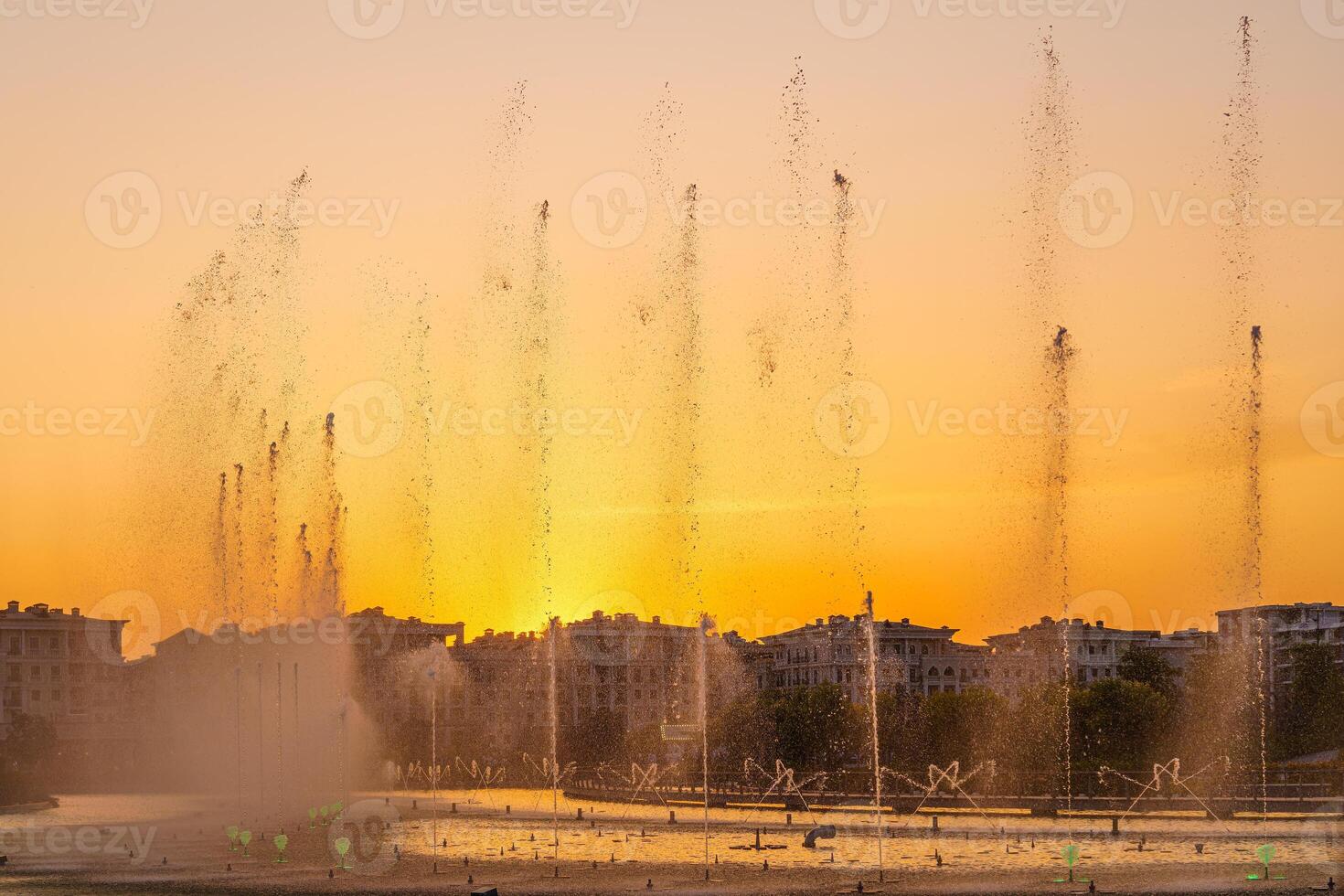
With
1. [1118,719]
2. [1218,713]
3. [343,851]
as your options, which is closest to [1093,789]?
[1118,719]

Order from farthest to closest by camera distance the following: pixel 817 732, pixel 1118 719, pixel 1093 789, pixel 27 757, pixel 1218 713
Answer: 1. pixel 27 757
2. pixel 817 732
3. pixel 1218 713
4. pixel 1118 719
5. pixel 1093 789

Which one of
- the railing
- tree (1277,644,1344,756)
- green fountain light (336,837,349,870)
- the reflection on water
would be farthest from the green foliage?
green fountain light (336,837,349,870)

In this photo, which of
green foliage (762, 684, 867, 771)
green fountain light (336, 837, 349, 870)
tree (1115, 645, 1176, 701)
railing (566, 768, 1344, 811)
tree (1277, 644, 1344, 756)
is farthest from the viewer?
tree (1115, 645, 1176, 701)

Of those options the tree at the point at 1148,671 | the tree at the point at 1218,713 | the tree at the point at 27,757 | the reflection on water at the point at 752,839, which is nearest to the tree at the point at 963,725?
the tree at the point at 1218,713

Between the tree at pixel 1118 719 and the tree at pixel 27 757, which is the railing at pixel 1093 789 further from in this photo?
the tree at pixel 27 757

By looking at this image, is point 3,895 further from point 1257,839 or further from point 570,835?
point 1257,839

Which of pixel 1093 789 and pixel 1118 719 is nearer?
pixel 1093 789

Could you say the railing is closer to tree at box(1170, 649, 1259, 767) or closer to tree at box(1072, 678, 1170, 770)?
tree at box(1170, 649, 1259, 767)

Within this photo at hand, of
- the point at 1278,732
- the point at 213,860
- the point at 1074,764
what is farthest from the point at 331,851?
the point at 1278,732

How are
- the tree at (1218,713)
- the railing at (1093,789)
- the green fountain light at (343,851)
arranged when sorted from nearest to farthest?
the green fountain light at (343,851), the railing at (1093,789), the tree at (1218,713)

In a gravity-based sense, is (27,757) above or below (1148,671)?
below

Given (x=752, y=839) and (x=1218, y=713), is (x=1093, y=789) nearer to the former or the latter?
(x=752, y=839)

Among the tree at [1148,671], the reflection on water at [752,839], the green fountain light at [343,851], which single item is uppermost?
the tree at [1148,671]

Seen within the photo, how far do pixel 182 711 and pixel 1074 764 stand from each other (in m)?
88.9
